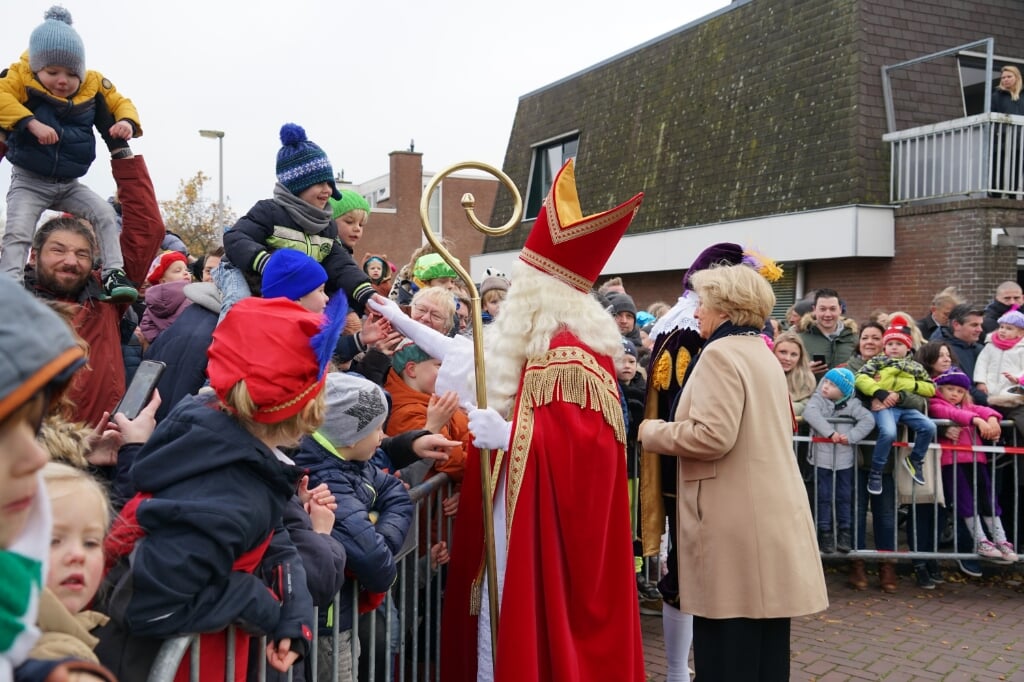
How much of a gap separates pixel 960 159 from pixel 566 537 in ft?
37.7

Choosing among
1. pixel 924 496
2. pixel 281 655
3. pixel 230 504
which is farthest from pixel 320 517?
pixel 924 496

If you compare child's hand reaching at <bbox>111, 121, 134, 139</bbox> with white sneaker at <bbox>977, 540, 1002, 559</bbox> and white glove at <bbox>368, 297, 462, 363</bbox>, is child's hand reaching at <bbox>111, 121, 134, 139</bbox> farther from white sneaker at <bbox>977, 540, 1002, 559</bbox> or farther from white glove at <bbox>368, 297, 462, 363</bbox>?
white sneaker at <bbox>977, 540, 1002, 559</bbox>

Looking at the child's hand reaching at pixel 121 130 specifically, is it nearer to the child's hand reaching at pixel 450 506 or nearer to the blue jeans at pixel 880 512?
the child's hand reaching at pixel 450 506

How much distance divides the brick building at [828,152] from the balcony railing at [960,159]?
4 centimetres

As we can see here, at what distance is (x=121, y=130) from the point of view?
403 cm

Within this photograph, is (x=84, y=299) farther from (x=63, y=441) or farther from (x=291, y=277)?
(x=63, y=441)

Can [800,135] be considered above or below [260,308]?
above

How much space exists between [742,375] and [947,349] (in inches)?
167

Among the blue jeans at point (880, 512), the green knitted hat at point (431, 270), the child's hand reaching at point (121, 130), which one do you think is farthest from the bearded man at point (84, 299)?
the blue jeans at point (880, 512)

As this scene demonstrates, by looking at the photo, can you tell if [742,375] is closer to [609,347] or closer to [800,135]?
[609,347]

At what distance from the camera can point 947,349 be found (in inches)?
285

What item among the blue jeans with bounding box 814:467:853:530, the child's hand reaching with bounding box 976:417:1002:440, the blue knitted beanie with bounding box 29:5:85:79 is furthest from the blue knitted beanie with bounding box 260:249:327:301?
the child's hand reaching with bounding box 976:417:1002:440

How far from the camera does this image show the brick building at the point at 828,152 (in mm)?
12688

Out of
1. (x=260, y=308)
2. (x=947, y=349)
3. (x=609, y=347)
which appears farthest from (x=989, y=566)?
(x=260, y=308)
